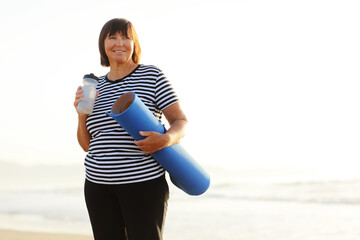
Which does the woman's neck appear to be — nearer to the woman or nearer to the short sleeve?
the woman

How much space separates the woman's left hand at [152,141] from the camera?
5.65ft

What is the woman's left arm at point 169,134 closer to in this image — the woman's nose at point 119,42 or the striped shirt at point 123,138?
the striped shirt at point 123,138

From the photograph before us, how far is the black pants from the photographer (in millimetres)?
1794

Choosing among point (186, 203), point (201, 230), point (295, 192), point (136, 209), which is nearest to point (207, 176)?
point (136, 209)

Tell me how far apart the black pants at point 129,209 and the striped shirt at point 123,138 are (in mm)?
37

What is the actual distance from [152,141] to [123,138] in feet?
0.62

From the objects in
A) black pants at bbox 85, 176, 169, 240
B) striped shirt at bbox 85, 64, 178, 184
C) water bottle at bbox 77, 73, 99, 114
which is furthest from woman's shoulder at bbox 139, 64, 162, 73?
black pants at bbox 85, 176, 169, 240

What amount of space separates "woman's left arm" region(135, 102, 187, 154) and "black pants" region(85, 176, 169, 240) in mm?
173

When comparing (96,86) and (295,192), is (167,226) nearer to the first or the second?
(96,86)

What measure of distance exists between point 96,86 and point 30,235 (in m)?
3.62

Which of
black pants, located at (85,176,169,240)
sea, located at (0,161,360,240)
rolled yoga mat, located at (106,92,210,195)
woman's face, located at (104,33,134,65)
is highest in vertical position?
woman's face, located at (104,33,134,65)

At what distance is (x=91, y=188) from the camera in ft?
6.31

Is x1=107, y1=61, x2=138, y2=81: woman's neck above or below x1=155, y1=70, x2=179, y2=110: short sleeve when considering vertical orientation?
above

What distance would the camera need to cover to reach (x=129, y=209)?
1.81 meters
